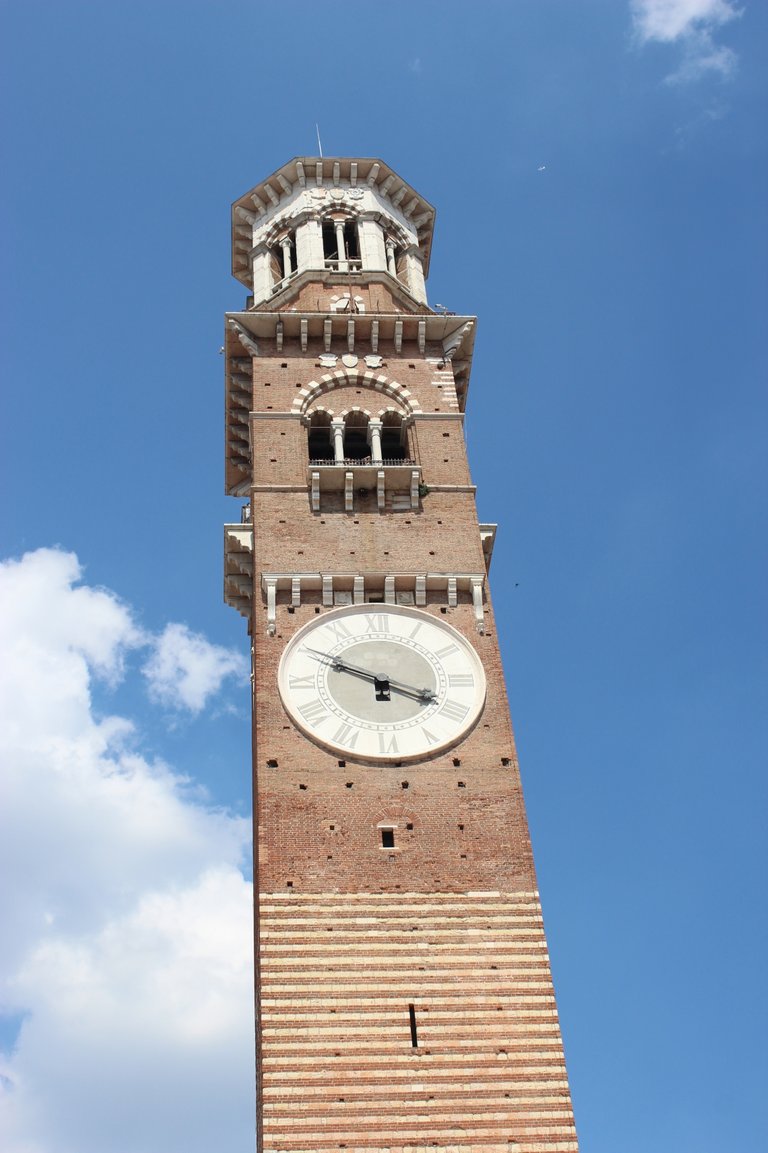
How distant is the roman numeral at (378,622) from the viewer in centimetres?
2845

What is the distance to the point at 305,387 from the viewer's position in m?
33.7

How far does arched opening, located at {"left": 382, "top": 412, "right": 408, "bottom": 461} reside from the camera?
110 ft

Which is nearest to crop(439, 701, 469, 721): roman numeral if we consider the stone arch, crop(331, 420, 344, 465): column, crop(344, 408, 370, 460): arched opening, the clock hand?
the clock hand

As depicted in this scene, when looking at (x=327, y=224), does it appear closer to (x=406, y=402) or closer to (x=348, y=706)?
(x=406, y=402)

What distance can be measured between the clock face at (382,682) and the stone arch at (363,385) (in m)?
6.98

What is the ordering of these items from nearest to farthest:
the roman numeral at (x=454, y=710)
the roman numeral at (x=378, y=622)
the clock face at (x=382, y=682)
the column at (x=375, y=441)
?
1. the clock face at (x=382, y=682)
2. the roman numeral at (x=454, y=710)
3. the roman numeral at (x=378, y=622)
4. the column at (x=375, y=441)

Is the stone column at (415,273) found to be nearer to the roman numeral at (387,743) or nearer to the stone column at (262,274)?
the stone column at (262,274)

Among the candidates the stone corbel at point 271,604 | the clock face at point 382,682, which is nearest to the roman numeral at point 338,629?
the clock face at point 382,682

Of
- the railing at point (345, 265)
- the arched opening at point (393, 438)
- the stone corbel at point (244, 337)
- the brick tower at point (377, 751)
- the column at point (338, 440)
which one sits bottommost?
the brick tower at point (377, 751)

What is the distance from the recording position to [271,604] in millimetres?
28609

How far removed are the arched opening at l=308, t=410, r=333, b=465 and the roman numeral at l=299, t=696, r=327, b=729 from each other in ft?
27.2

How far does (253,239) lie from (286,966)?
25.5m

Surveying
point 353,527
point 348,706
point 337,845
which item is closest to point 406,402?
point 353,527

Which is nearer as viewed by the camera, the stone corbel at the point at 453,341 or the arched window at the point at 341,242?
the stone corbel at the point at 453,341
